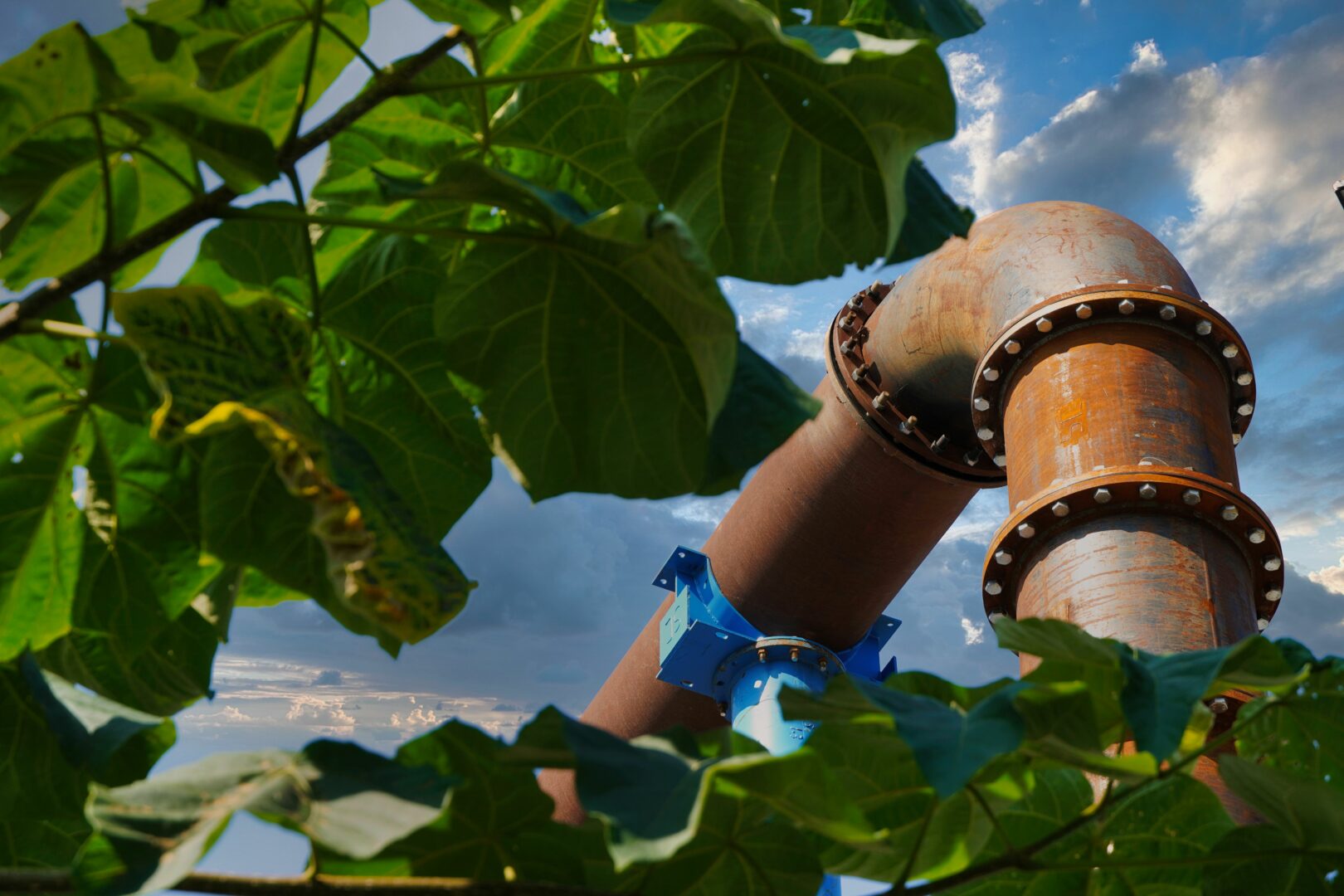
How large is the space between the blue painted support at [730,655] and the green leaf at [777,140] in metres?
3.22

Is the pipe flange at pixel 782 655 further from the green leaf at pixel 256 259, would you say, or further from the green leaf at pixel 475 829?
the green leaf at pixel 475 829

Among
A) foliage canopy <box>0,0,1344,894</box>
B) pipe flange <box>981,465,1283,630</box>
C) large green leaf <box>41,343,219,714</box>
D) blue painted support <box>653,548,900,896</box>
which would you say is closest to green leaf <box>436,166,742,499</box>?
foliage canopy <box>0,0,1344,894</box>

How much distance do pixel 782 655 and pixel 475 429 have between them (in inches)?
134

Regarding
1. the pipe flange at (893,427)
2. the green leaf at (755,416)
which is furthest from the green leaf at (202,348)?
the pipe flange at (893,427)

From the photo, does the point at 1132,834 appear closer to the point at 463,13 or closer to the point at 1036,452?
the point at 463,13

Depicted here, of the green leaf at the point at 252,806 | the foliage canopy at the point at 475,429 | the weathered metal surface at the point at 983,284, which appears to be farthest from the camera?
the weathered metal surface at the point at 983,284

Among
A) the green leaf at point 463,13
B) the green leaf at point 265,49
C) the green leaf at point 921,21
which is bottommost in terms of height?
the green leaf at point 265,49

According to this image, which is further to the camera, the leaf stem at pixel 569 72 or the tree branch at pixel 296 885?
the leaf stem at pixel 569 72

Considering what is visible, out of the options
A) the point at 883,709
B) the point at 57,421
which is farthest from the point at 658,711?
the point at 883,709

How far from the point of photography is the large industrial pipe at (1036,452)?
8.38 ft

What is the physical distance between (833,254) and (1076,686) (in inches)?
21.2

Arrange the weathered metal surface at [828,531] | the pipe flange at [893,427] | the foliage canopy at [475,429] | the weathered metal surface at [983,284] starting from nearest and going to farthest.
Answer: the foliage canopy at [475,429] → the weathered metal surface at [983,284] → the pipe flange at [893,427] → the weathered metal surface at [828,531]

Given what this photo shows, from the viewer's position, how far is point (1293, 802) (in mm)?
863

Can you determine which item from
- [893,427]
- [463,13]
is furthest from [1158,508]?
[463,13]
